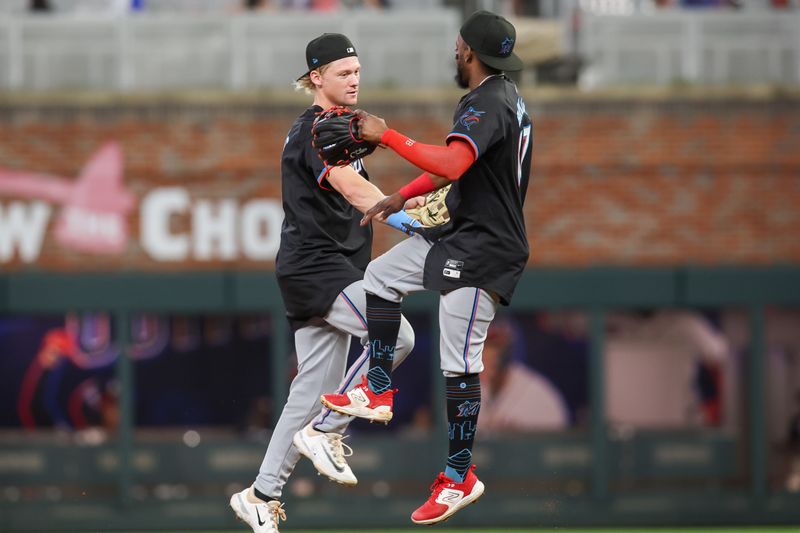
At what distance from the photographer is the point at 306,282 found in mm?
7613

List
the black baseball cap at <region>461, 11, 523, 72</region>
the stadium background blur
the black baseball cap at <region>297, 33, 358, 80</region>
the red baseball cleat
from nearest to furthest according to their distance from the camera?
the black baseball cap at <region>461, 11, 523, 72</region> < the red baseball cleat < the black baseball cap at <region>297, 33, 358, 80</region> < the stadium background blur

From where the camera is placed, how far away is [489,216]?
23.4ft

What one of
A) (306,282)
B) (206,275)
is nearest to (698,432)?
(206,275)

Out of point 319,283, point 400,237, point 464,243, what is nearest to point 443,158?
point 464,243

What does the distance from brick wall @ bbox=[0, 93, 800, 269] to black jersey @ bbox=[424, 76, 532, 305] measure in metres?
8.85

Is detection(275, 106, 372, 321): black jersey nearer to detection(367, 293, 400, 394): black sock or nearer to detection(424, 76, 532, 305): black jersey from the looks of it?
detection(367, 293, 400, 394): black sock

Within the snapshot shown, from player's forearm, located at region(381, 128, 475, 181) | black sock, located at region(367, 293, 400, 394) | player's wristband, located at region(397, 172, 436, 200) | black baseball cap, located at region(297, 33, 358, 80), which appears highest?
black baseball cap, located at region(297, 33, 358, 80)

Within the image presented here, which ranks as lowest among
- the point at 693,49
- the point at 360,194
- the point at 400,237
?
the point at 400,237

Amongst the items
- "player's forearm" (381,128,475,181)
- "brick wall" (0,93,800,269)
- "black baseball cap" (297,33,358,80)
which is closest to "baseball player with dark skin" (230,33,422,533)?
"black baseball cap" (297,33,358,80)

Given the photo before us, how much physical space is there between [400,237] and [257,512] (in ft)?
27.7

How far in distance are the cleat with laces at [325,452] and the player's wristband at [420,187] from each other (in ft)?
4.73

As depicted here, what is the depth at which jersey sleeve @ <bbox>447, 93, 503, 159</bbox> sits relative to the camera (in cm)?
687

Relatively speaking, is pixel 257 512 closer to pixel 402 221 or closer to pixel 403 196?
pixel 402 221

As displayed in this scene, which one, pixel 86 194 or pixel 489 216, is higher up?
pixel 489 216
